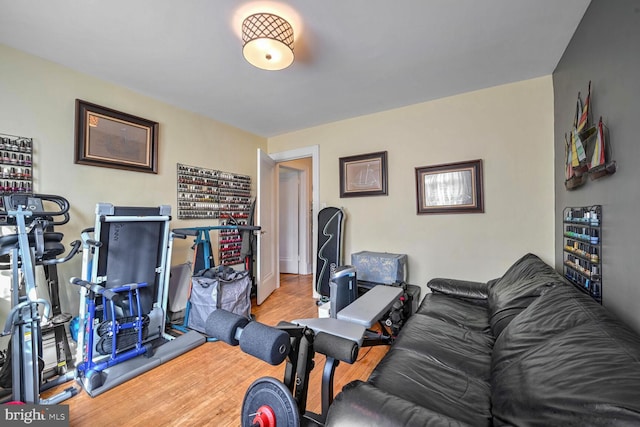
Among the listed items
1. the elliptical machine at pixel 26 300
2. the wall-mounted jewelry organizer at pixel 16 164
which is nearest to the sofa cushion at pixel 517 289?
the elliptical machine at pixel 26 300

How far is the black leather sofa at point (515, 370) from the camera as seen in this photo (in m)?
0.63

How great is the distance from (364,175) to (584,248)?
6.80ft

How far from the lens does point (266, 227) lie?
3.48m

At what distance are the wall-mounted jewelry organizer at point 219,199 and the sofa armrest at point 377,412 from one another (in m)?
2.78

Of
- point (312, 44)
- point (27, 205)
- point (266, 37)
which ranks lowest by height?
point (27, 205)

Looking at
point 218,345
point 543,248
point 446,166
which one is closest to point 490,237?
point 543,248

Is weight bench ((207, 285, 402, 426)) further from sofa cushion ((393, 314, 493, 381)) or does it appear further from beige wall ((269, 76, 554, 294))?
beige wall ((269, 76, 554, 294))

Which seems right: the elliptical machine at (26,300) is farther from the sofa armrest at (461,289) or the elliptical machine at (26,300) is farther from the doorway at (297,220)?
the doorway at (297,220)

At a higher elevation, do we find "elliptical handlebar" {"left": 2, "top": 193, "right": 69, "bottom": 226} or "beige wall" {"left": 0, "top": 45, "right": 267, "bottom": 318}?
"beige wall" {"left": 0, "top": 45, "right": 267, "bottom": 318}

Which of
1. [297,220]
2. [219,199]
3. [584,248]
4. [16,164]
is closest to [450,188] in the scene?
[584,248]

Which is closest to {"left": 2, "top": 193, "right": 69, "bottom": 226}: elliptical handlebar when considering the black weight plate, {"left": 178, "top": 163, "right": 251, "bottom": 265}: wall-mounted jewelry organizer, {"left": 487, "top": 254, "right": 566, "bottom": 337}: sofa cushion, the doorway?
{"left": 178, "top": 163, "right": 251, "bottom": 265}: wall-mounted jewelry organizer

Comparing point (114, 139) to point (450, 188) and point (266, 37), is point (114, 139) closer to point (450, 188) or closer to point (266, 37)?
point (266, 37)

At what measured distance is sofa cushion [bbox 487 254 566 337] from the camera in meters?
1.45

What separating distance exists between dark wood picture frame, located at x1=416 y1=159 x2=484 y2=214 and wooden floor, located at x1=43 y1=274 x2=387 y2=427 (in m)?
1.53
